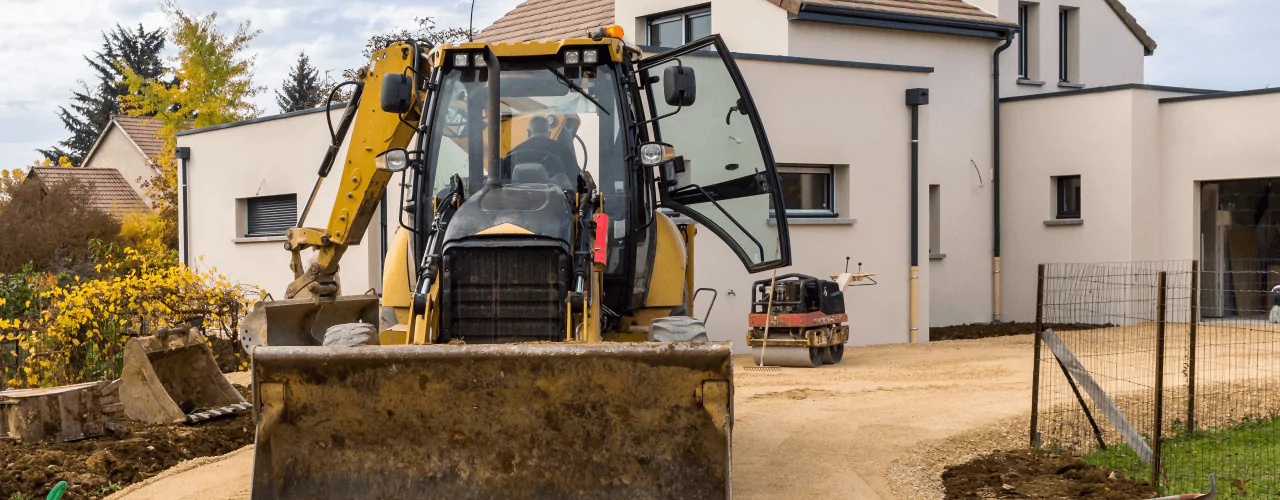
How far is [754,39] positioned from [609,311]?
42.3ft

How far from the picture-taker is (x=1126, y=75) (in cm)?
2484

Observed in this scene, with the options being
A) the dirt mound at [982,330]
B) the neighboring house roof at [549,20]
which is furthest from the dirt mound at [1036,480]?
the neighboring house roof at [549,20]

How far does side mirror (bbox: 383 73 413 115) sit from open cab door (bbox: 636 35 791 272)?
151 cm

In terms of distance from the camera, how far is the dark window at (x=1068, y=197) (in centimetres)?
2092

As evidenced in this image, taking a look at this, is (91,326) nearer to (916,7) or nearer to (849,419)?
(849,419)

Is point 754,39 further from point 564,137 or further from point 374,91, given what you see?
point 564,137

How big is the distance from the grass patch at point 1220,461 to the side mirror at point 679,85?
3569mm

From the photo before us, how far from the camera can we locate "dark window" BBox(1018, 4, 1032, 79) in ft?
75.5

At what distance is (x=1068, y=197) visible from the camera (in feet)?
69.1

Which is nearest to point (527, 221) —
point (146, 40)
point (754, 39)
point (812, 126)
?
point (812, 126)

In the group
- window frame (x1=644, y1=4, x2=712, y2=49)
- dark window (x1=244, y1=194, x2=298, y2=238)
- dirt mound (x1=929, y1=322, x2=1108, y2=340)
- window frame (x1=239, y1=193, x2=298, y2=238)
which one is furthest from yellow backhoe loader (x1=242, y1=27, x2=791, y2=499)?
window frame (x1=644, y1=4, x2=712, y2=49)

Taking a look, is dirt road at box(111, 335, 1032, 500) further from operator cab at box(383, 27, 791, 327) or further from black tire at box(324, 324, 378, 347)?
operator cab at box(383, 27, 791, 327)

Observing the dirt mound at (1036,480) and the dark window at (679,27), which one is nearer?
the dirt mound at (1036,480)

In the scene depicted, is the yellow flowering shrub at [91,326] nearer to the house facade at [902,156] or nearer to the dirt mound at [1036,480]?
the house facade at [902,156]
